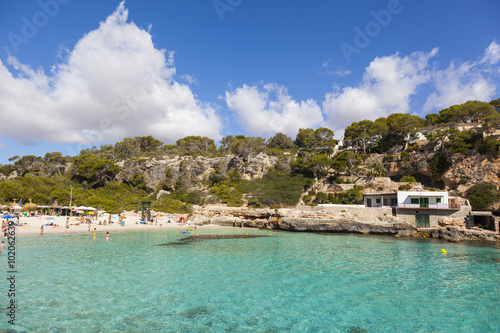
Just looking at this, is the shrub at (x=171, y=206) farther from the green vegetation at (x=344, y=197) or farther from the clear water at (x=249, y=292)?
the clear water at (x=249, y=292)

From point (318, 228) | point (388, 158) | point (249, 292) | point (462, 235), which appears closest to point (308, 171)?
point (388, 158)

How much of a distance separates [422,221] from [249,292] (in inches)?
1118

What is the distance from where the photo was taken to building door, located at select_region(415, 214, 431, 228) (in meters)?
29.2

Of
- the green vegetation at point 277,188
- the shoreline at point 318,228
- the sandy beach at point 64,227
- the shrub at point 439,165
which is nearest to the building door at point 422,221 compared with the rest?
the shoreline at point 318,228

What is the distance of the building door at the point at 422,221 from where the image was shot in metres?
29.2

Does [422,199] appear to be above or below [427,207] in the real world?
above

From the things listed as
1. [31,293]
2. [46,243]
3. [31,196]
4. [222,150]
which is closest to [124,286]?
[31,293]

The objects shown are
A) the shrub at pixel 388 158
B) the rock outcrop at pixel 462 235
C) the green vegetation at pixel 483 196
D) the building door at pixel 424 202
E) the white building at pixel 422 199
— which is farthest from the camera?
the shrub at pixel 388 158

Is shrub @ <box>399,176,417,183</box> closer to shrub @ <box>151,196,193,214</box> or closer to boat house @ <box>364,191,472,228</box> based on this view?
boat house @ <box>364,191,472,228</box>

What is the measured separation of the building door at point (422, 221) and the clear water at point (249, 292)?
44.9 feet

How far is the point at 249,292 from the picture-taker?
30.3ft

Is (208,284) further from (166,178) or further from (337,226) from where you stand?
(166,178)

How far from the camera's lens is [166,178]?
167ft

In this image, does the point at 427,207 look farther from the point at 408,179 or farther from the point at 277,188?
the point at 277,188
